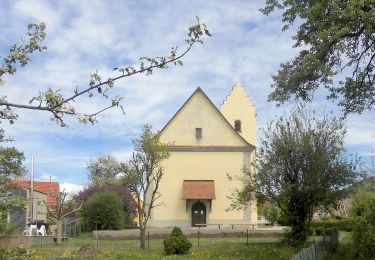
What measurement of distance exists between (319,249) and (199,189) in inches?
1186

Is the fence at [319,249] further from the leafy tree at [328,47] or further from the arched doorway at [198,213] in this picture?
the arched doorway at [198,213]

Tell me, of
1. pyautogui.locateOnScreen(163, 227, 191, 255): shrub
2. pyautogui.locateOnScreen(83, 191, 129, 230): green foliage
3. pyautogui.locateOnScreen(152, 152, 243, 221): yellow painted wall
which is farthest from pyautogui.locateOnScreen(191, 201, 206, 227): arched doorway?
pyautogui.locateOnScreen(163, 227, 191, 255): shrub

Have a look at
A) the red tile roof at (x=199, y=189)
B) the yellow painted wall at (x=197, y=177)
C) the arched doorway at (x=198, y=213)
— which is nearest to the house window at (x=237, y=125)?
the yellow painted wall at (x=197, y=177)

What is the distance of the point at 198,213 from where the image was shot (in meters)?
50.3

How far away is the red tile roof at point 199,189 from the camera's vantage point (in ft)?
158

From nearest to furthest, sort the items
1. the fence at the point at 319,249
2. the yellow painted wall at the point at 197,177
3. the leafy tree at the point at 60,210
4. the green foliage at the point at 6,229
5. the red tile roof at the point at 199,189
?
the green foliage at the point at 6,229 < the fence at the point at 319,249 < the leafy tree at the point at 60,210 < the red tile roof at the point at 199,189 < the yellow painted wall at the point at 197,177

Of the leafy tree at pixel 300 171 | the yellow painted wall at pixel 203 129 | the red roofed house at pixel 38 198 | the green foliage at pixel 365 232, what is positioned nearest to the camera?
the green foliage at pixel 365 232

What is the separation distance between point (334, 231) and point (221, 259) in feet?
23.4

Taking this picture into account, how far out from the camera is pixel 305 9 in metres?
17.5

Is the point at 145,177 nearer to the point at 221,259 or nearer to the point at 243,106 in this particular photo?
the point at 221,259

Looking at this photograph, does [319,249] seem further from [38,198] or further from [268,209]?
[38,198]

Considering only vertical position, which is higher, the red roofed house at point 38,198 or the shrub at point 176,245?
the red roofed house at point 38,198

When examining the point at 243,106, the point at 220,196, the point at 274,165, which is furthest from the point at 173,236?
the point at 243,106

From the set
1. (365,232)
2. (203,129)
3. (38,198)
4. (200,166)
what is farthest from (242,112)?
(365,232)
